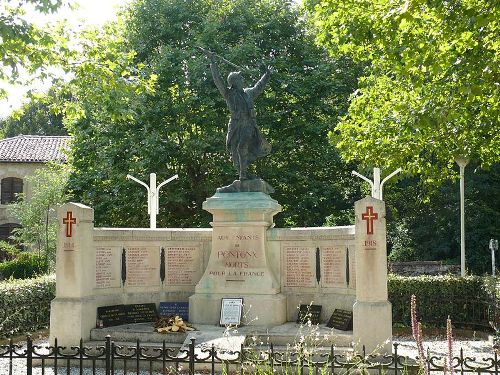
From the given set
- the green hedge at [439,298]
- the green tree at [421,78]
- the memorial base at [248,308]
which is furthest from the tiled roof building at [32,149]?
the memorial base at [248,308]

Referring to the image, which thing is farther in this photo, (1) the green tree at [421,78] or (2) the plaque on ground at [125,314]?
(2) the plaque on ground at [125,314]

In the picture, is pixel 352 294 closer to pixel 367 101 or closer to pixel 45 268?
pixel 367 101

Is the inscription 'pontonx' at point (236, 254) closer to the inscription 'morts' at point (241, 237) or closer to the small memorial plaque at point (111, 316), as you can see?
the inscription 'morts' at point (241, 237)

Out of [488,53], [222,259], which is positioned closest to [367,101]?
[488,53]

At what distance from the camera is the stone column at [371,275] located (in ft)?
31.9

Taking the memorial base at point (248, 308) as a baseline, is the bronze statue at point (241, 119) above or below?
above

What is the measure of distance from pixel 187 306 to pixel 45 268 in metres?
15.8

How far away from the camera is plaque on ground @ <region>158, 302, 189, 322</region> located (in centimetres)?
1198

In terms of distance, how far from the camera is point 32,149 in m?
42.8

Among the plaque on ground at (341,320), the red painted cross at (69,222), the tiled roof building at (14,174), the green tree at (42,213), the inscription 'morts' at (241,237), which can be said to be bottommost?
the plaque on ground at (341,320)

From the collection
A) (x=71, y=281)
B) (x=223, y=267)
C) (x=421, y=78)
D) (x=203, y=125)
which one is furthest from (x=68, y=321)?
(x=203, y=125)

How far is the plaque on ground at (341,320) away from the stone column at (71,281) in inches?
165

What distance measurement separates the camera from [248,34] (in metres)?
23.9

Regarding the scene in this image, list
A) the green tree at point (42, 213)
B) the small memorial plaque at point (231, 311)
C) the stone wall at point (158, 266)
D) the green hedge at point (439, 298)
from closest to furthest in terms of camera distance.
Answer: the stone wall at point (158, 266), the small memorial plaque at point (231, 311), the green hedge at point (439, 298), the green tree at point (42, 213)
